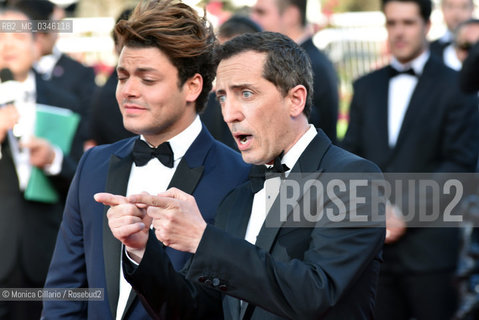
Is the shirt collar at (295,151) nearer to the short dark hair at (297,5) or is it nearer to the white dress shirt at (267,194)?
the white dress shirt at (267,194)

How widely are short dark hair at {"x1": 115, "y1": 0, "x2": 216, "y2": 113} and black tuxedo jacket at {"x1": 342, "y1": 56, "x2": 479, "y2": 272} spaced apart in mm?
2217

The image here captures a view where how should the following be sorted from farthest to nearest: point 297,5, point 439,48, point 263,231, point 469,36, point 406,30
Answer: point 439,48, point 297,5, point 406,30, point 469,36, point 263,231

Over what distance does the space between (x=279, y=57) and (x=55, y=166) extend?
8.11ft

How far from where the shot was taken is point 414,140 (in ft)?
17.3

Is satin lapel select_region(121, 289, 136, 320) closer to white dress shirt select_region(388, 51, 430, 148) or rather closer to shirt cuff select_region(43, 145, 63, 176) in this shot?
shirt cuff select_region(43, 145, 63, 176)

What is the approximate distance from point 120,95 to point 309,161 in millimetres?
876

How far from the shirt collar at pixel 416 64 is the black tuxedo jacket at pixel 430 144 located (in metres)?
0.06

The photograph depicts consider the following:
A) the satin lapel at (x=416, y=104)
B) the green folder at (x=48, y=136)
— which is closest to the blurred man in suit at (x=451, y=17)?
the satin lapel at (x=416, y=104)

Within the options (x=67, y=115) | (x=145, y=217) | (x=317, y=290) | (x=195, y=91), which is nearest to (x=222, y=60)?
(x=195, y=91)

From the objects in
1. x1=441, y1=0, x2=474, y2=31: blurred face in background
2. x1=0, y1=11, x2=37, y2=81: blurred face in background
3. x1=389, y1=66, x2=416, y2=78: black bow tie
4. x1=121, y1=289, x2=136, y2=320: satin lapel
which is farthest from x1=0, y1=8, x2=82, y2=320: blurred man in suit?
x1=441, y1=0, x2=474, y2=31: blurred face in background

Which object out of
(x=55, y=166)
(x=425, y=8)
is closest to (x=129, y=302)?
(x=55, y=166)

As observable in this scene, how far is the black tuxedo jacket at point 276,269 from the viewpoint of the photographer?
2.60 metres

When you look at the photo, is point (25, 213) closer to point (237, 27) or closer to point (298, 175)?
point (237, 27)

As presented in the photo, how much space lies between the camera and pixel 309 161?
2.94 meters
